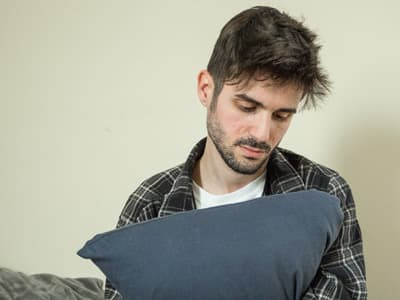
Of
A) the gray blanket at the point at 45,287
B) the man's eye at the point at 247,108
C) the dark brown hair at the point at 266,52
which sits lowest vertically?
the gray blanket at the point at 45,287

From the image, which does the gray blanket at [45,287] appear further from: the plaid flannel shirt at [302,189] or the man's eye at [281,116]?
the man's eye at [281,116]

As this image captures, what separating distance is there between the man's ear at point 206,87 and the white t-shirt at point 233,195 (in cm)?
18

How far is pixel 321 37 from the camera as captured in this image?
4.03 feet

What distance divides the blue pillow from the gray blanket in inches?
26.2

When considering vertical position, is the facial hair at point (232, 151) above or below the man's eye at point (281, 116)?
below

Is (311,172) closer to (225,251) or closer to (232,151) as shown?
(232,151)

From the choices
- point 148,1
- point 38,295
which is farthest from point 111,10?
point 38,295

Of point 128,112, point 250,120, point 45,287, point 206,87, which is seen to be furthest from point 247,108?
point 45,287

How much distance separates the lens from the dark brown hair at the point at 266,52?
87 cm

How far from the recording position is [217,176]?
1.02 meters

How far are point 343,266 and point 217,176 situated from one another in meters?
0.30

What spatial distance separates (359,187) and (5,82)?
104cm

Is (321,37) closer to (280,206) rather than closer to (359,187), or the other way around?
(359,187)

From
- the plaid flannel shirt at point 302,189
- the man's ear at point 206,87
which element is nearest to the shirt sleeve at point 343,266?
the plaid flannel shirt at point 302,189
